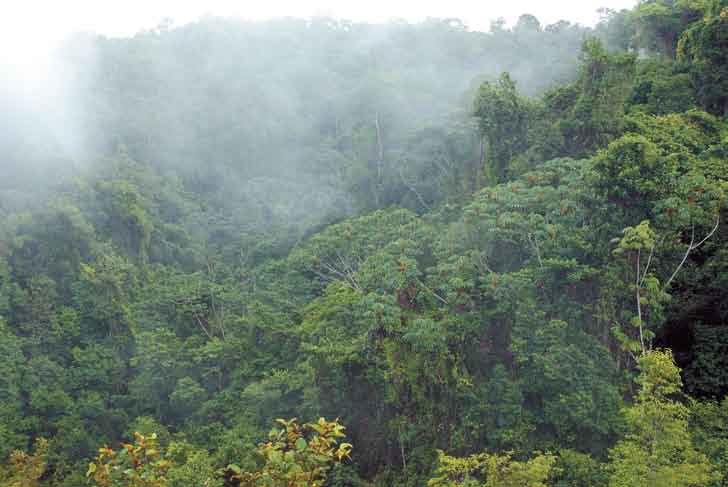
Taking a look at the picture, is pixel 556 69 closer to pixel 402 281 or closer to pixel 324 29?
pixel 402 281

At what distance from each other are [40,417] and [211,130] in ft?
74.0

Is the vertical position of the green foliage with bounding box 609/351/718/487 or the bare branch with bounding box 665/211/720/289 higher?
the bare branch with bounding box 665/211/720/289

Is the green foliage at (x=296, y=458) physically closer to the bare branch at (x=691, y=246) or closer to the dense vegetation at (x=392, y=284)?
the dense vegetation at (x=392, y=284)

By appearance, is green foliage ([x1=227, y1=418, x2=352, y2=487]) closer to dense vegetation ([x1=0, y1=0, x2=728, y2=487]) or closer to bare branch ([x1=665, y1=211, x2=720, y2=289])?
dense vegetation ([x1=0, y1=0, x2=728, y2=487])

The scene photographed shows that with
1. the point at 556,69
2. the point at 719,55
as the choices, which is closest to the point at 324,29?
the point at 556,69

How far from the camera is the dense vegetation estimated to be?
8641 mm

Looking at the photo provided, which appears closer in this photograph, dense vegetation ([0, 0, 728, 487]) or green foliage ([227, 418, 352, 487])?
green foliage ([227, 418, 352, 487])

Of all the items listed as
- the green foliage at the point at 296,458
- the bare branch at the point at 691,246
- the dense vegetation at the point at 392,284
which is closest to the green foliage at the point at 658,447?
the dense vegetation at the point at 392,284

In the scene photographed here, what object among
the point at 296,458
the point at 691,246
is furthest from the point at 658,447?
the point at 296,458

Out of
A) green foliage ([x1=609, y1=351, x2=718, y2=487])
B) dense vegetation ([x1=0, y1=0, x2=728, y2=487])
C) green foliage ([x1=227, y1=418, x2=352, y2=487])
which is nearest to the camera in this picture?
green foliage ([x1=227, y1=418, x2=352, y2=487])

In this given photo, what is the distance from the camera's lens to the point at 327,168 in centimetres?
3141

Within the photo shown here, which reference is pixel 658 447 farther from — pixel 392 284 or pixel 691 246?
pixel 392 284

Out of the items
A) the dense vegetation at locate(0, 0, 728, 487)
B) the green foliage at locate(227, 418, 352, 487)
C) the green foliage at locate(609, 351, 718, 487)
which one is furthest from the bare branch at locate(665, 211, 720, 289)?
the green foliage at locate(227, 418, 352, 487)

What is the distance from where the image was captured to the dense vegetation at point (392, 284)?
864 centimetres
